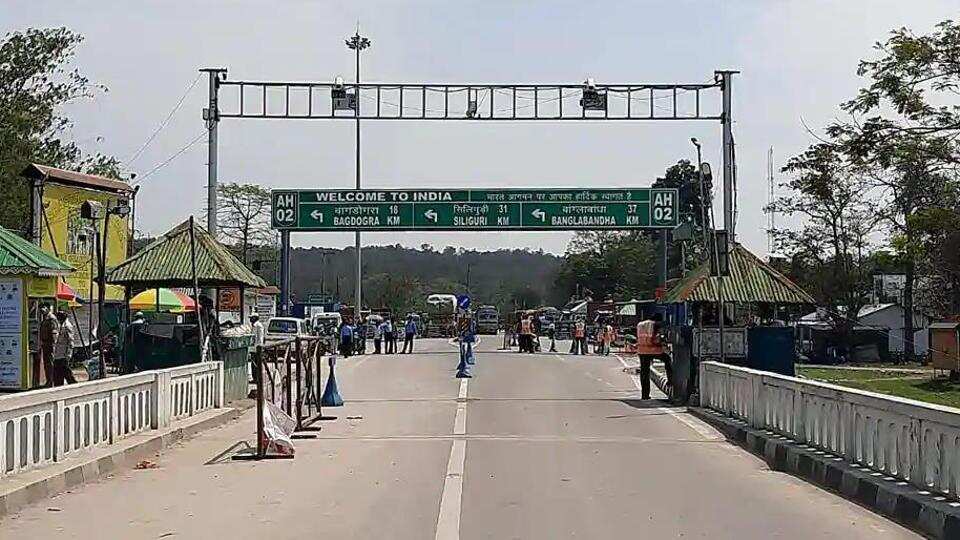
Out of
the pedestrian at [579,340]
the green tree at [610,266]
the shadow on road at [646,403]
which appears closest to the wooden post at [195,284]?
the shadow on road at [646,403]

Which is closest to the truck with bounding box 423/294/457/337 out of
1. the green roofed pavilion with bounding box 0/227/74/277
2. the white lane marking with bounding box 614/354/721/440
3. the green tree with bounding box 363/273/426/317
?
the green tree with bounding box 363/273/426/317

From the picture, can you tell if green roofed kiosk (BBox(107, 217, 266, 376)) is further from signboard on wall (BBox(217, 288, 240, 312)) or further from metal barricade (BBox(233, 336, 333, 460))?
metal barricade (BBox(233, 336, 333, 460))

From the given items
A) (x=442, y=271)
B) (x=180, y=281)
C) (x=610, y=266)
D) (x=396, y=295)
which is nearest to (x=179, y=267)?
(x=180, y=281)

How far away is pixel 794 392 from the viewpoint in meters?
15.2

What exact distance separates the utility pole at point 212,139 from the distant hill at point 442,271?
90.5 metres

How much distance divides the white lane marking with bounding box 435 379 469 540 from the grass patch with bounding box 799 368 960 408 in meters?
12.9

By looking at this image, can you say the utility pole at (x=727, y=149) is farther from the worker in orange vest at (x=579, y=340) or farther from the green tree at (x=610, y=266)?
the green tree at (x=610, y=266)

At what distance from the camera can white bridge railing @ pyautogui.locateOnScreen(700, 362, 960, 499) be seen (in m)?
10.1

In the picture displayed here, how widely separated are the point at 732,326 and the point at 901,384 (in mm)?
14963

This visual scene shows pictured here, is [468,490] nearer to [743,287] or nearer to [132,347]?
[132,347]

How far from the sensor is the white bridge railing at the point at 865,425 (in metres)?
10.1

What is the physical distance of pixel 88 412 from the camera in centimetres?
1388

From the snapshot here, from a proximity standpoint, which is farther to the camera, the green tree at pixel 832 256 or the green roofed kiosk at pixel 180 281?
the green tree at pixel 832 256

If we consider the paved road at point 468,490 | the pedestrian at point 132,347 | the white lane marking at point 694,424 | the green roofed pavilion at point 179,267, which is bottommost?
the white lane marking at point 694,424
